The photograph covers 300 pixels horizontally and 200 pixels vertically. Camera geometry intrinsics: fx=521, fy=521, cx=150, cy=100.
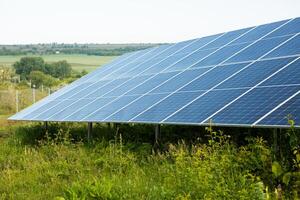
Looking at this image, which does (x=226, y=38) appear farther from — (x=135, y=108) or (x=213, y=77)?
(x=135, y=108)

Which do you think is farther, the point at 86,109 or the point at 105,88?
the point at 105,88

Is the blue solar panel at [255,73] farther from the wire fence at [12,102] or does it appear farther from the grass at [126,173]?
the wire fence at [12,102]

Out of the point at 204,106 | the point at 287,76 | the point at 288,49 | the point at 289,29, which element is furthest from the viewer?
the point at 289,29

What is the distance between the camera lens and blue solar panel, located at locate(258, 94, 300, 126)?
30.7 feet


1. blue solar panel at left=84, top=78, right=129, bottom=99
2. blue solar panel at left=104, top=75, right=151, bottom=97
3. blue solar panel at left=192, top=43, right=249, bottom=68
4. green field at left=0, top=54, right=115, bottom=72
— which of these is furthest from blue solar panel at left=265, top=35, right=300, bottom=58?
green field at left=0, top=54, right=115, bottom=72

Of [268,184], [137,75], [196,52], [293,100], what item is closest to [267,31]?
[196,52]

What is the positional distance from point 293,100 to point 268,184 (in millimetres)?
1821

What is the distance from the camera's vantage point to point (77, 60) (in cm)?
13538

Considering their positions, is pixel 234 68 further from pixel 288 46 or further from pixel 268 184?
pixel 268 184

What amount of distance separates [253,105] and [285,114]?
1208mm

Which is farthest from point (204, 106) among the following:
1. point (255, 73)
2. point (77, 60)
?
point (77, 60)

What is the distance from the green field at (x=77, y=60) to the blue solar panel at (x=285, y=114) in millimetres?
105068

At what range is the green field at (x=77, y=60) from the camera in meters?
120

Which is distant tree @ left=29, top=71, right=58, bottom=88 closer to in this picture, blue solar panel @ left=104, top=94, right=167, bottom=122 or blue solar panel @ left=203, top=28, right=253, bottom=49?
blue solar panel @ left=203, top=28, right=253, bottom=49
